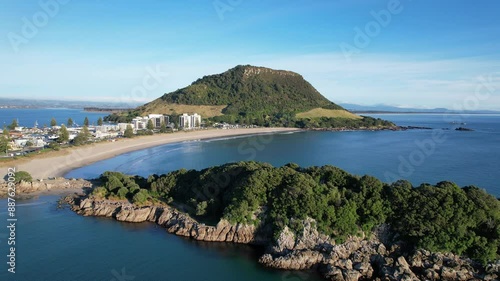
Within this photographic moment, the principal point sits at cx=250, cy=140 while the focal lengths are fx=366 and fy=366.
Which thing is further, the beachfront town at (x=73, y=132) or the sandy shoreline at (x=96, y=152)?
the beachfront town at (x=73, y=132)

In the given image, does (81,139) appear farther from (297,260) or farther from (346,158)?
(297,260)

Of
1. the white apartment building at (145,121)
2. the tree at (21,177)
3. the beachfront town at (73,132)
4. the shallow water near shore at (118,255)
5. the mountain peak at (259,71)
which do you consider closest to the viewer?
the shallow water near shore at (118,255)

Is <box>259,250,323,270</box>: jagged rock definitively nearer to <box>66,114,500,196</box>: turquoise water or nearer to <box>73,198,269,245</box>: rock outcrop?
<box>73,198,269,245</box>: rock outcrop

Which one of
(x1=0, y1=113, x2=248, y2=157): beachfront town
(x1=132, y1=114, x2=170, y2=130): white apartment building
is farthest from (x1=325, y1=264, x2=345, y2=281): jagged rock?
(x1=132, y1=114, x2=170, y2=130): white apartment building

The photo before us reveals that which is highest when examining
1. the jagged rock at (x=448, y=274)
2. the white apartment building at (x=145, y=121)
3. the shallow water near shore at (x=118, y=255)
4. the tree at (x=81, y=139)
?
the white apartment building at (x=145, y=121)

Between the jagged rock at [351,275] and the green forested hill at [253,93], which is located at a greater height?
the green forested hill at [253,93]

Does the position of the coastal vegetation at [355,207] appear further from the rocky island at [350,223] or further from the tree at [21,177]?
the tree at [21,177]

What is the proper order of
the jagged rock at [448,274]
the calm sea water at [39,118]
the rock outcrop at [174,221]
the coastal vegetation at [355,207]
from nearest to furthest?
the jagged rock at [448,274] → the coastal vegetation at [355,207] → the rock outcrop at [174,221] → the calm sea water at [39,118]

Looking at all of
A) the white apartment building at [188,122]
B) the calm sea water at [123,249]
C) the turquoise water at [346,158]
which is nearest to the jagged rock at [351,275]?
the calm sea water at [123,249]
